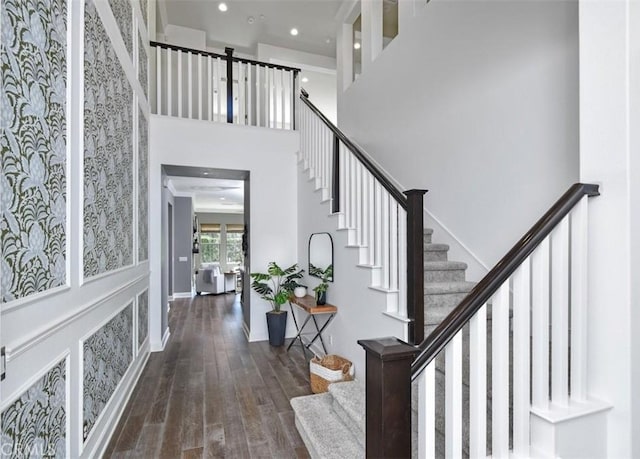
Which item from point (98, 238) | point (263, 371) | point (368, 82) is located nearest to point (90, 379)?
point (98, 238)

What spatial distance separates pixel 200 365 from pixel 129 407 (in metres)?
0.98

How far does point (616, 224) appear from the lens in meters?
1.54

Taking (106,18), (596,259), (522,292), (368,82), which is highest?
(368,82)

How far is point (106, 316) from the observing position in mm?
2322

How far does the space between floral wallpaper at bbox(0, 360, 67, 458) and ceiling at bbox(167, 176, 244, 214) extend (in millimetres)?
4612

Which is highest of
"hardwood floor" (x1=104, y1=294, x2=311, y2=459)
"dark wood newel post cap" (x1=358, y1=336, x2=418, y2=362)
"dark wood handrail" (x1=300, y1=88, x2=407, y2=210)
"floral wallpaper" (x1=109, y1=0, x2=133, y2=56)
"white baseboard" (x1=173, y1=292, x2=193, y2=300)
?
"floral wallpaper" (x1=109, y1=0, x2=133, y2=56)

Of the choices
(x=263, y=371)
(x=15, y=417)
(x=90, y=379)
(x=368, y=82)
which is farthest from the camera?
(x=368, y=82)

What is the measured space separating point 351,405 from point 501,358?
1.29m

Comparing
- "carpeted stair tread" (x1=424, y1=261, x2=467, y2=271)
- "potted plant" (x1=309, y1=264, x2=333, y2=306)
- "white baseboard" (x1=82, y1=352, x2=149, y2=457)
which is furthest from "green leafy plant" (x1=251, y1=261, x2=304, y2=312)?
"carpeted stair tread" (x1=424, y1=261, x2=467, y2=271)

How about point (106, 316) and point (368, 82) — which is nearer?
point (106, 316)

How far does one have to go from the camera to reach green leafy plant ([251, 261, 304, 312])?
435 centimetres

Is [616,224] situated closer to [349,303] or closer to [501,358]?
[501,358]

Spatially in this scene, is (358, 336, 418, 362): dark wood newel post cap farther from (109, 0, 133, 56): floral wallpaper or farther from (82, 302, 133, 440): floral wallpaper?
(109, 0, 133, 56): floral wallpaper

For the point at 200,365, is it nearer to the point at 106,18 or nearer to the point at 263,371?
the point at 263,371
